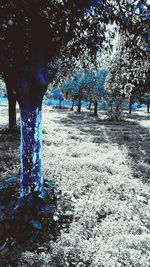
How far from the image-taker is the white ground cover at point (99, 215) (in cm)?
528

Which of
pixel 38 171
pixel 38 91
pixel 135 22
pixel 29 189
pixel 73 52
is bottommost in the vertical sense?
pixel 29 189

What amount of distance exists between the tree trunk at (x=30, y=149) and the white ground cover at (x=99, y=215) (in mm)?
1237

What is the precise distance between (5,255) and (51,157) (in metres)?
8.44

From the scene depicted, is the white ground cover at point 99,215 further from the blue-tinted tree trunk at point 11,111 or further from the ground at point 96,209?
the blue-tinted tree trunk at point 11,111

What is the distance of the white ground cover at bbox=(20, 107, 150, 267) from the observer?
5277 mm

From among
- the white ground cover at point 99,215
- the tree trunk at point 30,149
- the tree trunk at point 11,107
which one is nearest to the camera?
the white ground cover at point 99,215

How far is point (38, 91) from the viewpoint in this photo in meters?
6.31

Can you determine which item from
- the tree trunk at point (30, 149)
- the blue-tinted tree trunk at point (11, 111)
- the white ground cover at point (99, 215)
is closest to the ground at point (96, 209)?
the white ground cover at point (99, 215)

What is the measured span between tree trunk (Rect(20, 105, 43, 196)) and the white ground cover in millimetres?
1237

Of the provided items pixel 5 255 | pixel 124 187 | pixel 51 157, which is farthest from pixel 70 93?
pixel 5 255

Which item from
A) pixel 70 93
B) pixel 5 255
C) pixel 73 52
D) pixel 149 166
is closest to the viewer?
pixel 5 255

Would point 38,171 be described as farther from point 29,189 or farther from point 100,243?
point 100,243

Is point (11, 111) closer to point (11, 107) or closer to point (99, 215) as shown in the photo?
point (11, 107)

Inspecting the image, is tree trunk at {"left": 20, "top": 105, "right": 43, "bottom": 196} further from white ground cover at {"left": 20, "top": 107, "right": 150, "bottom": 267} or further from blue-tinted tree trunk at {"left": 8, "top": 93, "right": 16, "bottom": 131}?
blue-tinted tree trunk at {"left": 8, "top": 93, "right": 16, "bottom": 131}
